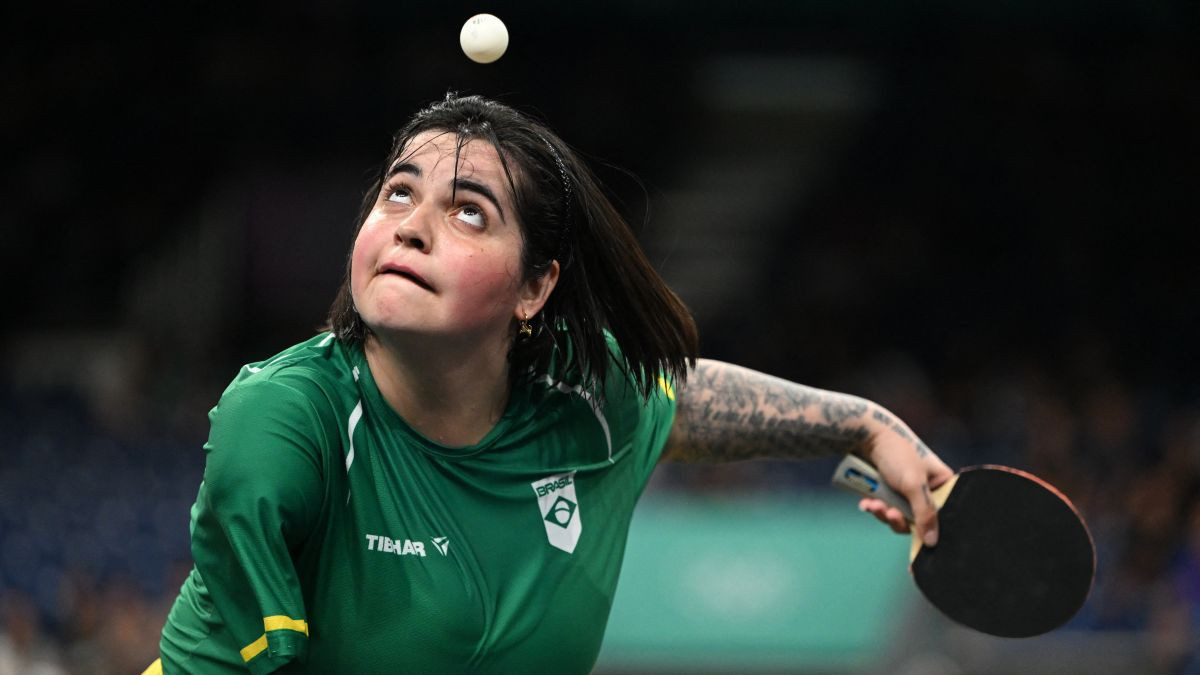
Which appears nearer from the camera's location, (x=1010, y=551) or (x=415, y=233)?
(x=415, y=233)

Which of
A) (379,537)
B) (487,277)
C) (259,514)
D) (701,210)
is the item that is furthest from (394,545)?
(701,210)

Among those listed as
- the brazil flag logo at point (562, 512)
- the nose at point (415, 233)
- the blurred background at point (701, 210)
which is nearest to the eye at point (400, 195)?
the nose at point (415, 233)

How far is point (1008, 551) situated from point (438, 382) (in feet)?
5.14

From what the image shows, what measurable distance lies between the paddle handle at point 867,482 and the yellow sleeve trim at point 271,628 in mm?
1592

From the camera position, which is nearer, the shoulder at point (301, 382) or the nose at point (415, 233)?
the shoulder at point (301, 382)

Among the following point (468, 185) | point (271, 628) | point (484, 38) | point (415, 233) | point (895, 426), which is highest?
point (484, 38)

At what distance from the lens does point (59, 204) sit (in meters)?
14.3

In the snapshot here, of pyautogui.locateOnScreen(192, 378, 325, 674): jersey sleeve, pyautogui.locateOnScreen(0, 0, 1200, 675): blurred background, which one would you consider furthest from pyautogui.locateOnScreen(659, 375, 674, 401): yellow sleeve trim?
pyautogui.locateOnScreen(0, 0, 1200, 675): blurred background

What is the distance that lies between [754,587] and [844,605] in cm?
57

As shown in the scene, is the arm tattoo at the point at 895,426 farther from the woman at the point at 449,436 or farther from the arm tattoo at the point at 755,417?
the woman at the point at 449,436

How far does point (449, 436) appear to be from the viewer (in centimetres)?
319

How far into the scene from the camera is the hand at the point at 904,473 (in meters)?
3.75

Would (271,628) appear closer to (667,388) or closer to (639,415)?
(639,415)

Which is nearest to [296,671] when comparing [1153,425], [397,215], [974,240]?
[397,215]
